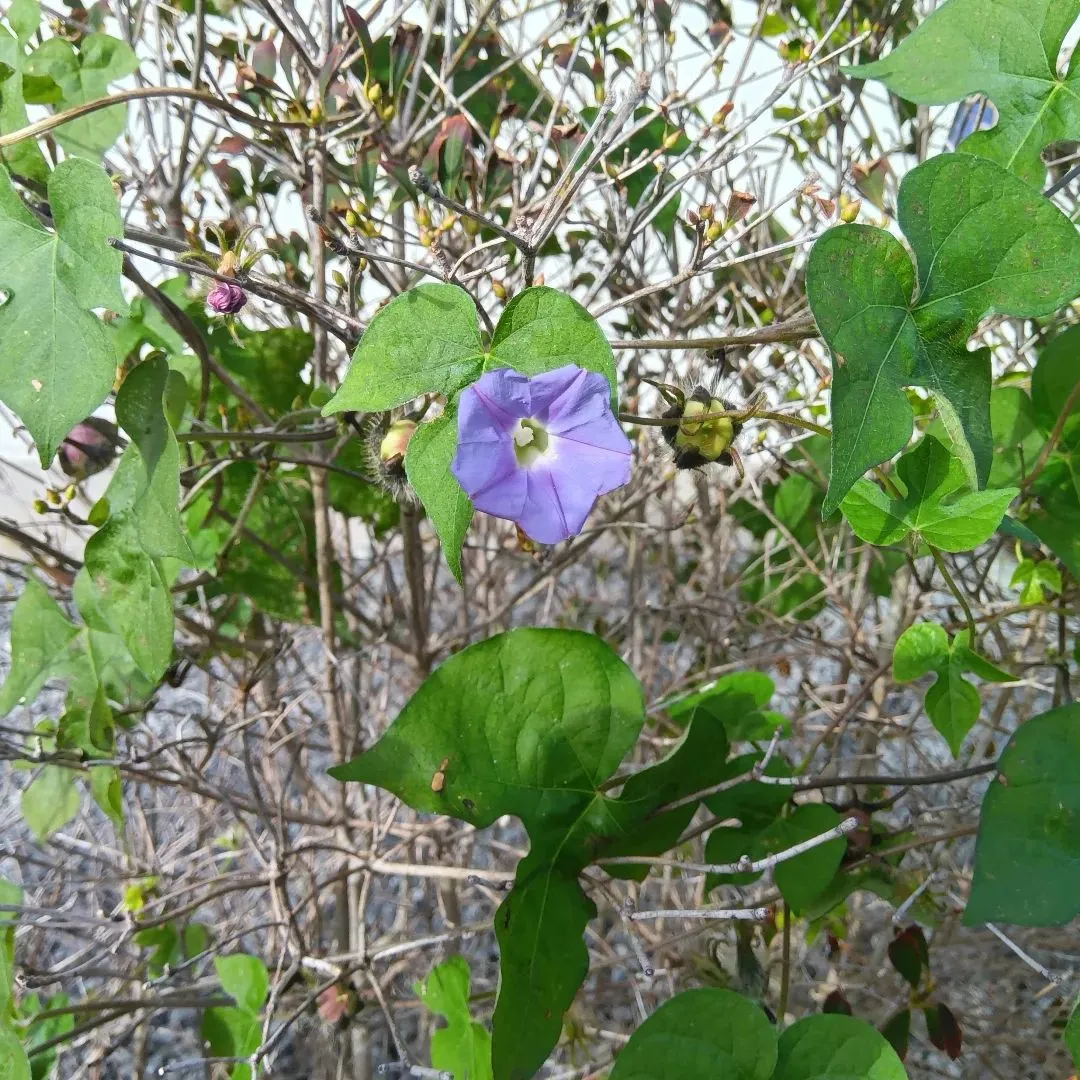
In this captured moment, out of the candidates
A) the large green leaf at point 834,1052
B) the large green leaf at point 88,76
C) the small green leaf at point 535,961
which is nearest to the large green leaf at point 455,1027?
the small green leaf at point 535,961

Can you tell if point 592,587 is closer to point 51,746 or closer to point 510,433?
point 51,746

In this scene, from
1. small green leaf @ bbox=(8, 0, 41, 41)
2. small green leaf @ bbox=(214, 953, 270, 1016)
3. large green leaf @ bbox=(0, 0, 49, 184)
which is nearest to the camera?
large green leaf @ bbox=(0, 0, 49, 184)

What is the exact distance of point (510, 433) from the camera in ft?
1.93

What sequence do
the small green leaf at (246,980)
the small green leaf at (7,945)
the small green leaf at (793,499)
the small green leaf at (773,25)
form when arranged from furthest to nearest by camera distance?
the small green leaf at (793,499) → the small green leaf at (773,25) → the small green leaf at (246,980) → the small green leaf at (7,945)

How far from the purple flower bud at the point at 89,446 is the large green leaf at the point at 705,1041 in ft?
2.33

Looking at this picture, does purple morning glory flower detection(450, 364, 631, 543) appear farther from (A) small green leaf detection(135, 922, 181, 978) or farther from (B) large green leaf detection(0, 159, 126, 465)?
(A) small green leaf detection(135, 922, 181, 978)

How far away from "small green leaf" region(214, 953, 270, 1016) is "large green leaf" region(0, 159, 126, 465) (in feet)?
2.08

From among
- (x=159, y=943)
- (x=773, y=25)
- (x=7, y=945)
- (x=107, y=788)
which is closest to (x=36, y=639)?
(x=107, y=788)

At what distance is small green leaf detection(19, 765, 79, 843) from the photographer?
1.06 metres

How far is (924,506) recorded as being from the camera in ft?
2.07

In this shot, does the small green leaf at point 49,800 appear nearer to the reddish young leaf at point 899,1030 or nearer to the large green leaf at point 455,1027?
the large green leaf at point 455,1027

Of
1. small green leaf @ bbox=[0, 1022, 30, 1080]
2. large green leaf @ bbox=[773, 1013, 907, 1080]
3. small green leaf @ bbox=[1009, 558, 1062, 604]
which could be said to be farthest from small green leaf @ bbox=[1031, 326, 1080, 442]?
small green leaf @ bbox=[0, 1022, 30, 1080]

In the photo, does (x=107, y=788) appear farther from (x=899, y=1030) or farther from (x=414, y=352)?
(x=899, y=1030)

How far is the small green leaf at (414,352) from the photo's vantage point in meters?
0.53
